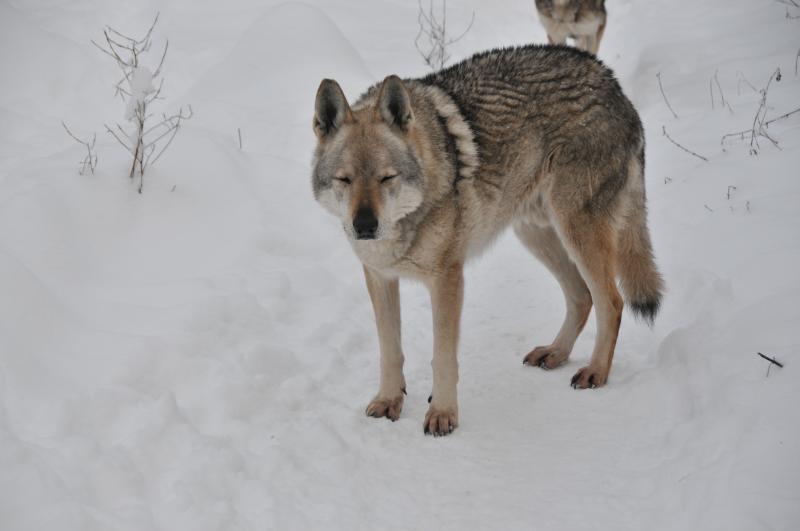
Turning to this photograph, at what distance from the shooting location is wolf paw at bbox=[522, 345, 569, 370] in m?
4.63

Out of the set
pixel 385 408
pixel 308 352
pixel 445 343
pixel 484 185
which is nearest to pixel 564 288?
pixel 484 185

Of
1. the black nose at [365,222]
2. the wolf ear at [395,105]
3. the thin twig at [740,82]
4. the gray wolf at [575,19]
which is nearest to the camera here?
the black nose at [365,222]

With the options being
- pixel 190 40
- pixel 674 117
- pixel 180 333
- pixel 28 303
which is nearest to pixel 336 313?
pixel 180 333

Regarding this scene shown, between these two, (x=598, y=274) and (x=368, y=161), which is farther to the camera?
(x=598, y=274)

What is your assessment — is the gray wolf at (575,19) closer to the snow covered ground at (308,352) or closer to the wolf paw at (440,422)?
the snow covered ground at (308,352)

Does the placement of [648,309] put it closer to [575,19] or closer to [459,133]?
[459,133]

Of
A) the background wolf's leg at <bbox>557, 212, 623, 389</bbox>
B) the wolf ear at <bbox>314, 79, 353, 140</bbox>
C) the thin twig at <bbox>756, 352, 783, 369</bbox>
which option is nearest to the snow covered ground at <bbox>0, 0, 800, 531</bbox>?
the thin twig at <bbox>756, 352, 783, 369</bbox>

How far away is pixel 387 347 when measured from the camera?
418 cm

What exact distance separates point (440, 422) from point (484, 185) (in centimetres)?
141

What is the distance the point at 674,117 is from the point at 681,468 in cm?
544

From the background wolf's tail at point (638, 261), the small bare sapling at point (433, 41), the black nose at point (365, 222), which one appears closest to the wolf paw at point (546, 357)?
the background wolf's tail at point (638, 261)

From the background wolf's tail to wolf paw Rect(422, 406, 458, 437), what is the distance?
1.38m

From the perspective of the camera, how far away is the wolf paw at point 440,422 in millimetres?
3906

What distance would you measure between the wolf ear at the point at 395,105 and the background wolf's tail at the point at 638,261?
158 cm
